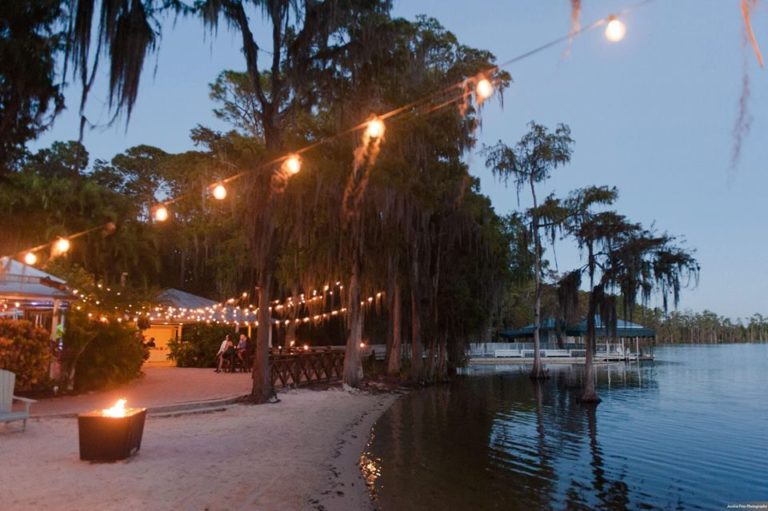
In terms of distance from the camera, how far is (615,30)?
514cm

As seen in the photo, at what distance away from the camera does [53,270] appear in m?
15.1

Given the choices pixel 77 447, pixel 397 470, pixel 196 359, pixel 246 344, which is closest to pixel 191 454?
pixel 77 447

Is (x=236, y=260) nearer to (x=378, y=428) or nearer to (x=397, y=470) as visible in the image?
(x=378, y=428)

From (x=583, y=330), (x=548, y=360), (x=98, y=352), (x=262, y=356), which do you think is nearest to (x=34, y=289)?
(x=98, y=352)

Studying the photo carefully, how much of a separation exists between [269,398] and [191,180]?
282 inches

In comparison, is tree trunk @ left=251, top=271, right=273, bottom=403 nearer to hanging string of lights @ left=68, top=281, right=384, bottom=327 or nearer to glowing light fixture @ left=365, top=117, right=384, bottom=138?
hanging string of lights @ left=68, top=281, right=384, bottom=327

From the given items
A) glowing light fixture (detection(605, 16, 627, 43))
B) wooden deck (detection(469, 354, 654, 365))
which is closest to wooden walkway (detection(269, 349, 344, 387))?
Answer: glowing light fixture (detection(605, 16, 627, 43))

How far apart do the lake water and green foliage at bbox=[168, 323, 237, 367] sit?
1060 cm

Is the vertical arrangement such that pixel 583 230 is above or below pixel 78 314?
above

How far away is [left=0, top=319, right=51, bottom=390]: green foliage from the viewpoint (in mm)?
11484

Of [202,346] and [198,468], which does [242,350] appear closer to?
[202,346]

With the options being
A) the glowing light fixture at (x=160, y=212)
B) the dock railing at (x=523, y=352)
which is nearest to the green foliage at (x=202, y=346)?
the glowing light fixture at (x=160, y=212)

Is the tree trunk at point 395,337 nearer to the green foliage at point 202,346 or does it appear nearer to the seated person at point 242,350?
the seated person at point 242,350

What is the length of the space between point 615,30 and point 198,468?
657 centimetres
